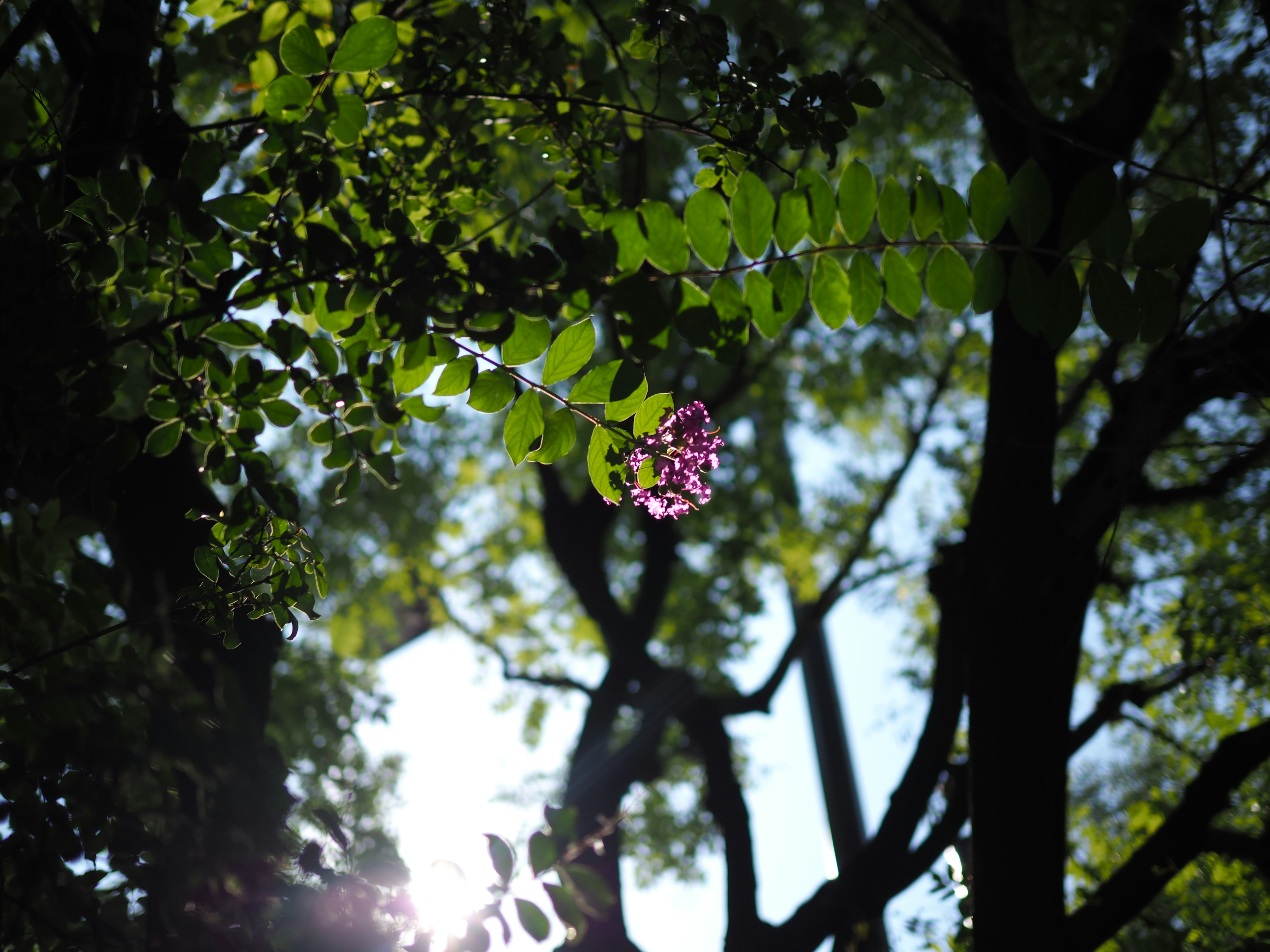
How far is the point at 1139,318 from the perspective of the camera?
1.03 meters

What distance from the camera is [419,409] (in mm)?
1137

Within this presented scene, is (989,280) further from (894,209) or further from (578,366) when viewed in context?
(578,366)

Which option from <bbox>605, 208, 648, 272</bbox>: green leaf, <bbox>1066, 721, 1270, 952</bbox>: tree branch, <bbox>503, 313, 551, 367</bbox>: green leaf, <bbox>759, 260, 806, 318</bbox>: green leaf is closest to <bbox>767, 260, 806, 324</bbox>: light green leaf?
<bbox>759, 260, 806, 318</bbox>: green leaf

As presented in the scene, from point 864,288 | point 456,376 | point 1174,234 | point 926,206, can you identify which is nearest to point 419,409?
point 456,376

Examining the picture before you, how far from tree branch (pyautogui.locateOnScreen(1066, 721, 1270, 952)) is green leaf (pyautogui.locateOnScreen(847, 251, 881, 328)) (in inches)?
71.4

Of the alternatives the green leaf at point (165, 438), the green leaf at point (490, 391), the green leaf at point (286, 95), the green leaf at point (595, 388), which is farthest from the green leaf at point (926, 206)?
the green leaf at point (165, 438)

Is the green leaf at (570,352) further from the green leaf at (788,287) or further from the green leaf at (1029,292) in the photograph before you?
the green leaf at (1029,292)

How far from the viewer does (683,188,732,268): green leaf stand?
981 mm

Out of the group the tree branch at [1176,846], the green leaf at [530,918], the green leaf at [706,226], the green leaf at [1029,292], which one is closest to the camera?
the green leaf at [530,918]

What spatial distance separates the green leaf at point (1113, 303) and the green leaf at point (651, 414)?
0.59 m

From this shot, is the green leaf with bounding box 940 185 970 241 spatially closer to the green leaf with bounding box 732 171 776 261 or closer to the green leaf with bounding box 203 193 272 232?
the green leaf with bounding box 732 171 776 261

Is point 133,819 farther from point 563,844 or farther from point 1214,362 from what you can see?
point 1214,362

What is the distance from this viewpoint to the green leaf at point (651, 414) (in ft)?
3.32

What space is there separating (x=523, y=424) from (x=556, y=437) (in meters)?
0.05
